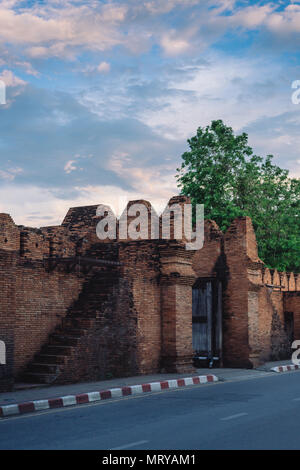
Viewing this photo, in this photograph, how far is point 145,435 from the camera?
8.62m

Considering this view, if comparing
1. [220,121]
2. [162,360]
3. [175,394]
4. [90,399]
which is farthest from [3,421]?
[220,121]

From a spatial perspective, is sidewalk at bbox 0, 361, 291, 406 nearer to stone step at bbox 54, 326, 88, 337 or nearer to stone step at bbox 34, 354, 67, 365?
stone step at bbox 34, 354, 67, 365

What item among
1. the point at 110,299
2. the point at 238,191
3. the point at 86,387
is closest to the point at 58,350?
the point at 86,387

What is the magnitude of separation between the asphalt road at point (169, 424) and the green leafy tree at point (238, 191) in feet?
64.5

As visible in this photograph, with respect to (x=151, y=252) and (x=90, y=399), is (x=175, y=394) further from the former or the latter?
(x=151, y=252)

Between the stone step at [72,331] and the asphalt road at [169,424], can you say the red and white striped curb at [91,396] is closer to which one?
the asphalt road at [169,424]

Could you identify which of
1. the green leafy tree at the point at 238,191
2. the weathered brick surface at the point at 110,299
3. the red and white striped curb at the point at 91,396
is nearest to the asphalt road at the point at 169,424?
the red and white striped curb at the point at 91,396

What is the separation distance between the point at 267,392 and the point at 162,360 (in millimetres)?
4814

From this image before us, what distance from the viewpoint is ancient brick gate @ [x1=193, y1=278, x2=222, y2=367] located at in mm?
21984

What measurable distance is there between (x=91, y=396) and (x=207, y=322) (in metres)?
9.73

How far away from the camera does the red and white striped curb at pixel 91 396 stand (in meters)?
11.3

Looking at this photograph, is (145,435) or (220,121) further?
(220,121)

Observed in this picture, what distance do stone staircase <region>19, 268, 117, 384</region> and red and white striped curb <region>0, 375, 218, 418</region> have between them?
5.73 ft

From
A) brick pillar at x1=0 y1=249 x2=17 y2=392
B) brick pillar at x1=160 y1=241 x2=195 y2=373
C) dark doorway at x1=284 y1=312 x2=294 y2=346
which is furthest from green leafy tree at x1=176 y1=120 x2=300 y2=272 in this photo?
brick pillar at x1=0 y1=249 x2=17 y2=392
